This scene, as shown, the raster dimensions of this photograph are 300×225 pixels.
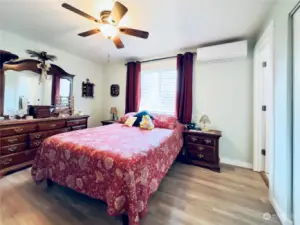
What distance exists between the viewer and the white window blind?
362 centimetres

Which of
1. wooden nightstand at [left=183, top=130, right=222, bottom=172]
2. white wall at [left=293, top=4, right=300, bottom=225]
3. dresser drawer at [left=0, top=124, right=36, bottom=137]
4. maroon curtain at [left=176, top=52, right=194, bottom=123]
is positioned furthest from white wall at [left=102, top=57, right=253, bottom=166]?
dresser drawer at [left=0, top=124, right=36, bottom=137]

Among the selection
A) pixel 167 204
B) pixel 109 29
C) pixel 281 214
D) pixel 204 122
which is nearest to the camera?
pixel 281 214

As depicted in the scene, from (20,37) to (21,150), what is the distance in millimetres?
2066

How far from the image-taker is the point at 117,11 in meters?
1.65

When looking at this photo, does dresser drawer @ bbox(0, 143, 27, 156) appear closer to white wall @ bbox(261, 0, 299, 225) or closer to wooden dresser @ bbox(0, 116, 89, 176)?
wooden dresser @ bbox(0, 116, 89, 176)

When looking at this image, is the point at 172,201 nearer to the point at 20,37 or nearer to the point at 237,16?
the point at 237,16

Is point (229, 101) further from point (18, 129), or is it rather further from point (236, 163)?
point (18, 129)

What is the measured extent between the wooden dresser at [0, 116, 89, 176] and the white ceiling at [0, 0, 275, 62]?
1573mm

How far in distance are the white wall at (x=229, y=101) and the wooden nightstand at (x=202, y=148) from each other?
37cm

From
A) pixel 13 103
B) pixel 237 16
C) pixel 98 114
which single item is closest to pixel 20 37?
pixel 13 103

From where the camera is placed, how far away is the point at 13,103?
2736mm

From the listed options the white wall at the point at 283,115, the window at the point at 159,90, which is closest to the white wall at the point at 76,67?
the window at the point at 159,90

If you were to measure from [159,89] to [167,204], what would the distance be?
2624mm

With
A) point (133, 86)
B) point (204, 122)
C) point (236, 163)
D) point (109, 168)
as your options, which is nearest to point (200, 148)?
point (204, 122)
